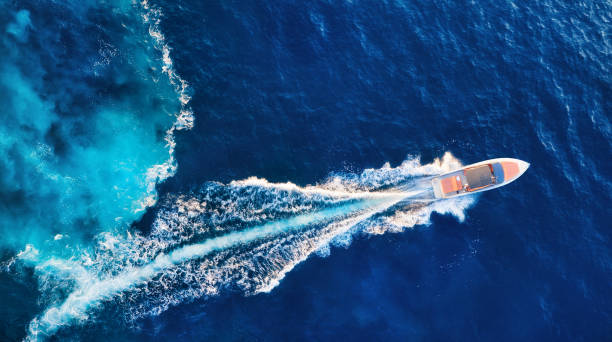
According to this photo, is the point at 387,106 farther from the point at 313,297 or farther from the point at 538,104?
the point at 313,297

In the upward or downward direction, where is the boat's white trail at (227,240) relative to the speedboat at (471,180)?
downward

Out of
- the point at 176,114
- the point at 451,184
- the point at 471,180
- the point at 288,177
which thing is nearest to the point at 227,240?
the point at 288,177

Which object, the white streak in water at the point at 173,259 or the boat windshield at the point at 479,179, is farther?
the boat windshield at the point at 479,179

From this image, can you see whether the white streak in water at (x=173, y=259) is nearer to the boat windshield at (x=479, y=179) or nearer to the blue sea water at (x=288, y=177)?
the blue sea water at (x=288, y=177)

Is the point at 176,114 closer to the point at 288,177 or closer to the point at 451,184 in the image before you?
the point at 288,177

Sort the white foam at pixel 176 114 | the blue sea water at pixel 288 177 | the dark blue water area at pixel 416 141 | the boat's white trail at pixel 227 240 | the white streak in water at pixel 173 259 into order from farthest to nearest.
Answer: the white foam at pixel 176 114 → the dark blue water area at pixel 416 141 → the blue sea water at pixel 288 177 → the boat's white trail at pixel 227 240 → the white streak in water at pixel 173 259

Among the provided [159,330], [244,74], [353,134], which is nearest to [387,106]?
[353,134]

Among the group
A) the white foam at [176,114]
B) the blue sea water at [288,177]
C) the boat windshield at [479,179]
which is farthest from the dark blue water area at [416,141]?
the boat windshield at [479,179]

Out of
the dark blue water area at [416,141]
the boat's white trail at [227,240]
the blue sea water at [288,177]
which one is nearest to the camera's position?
the boat's white trail at [227,240]
